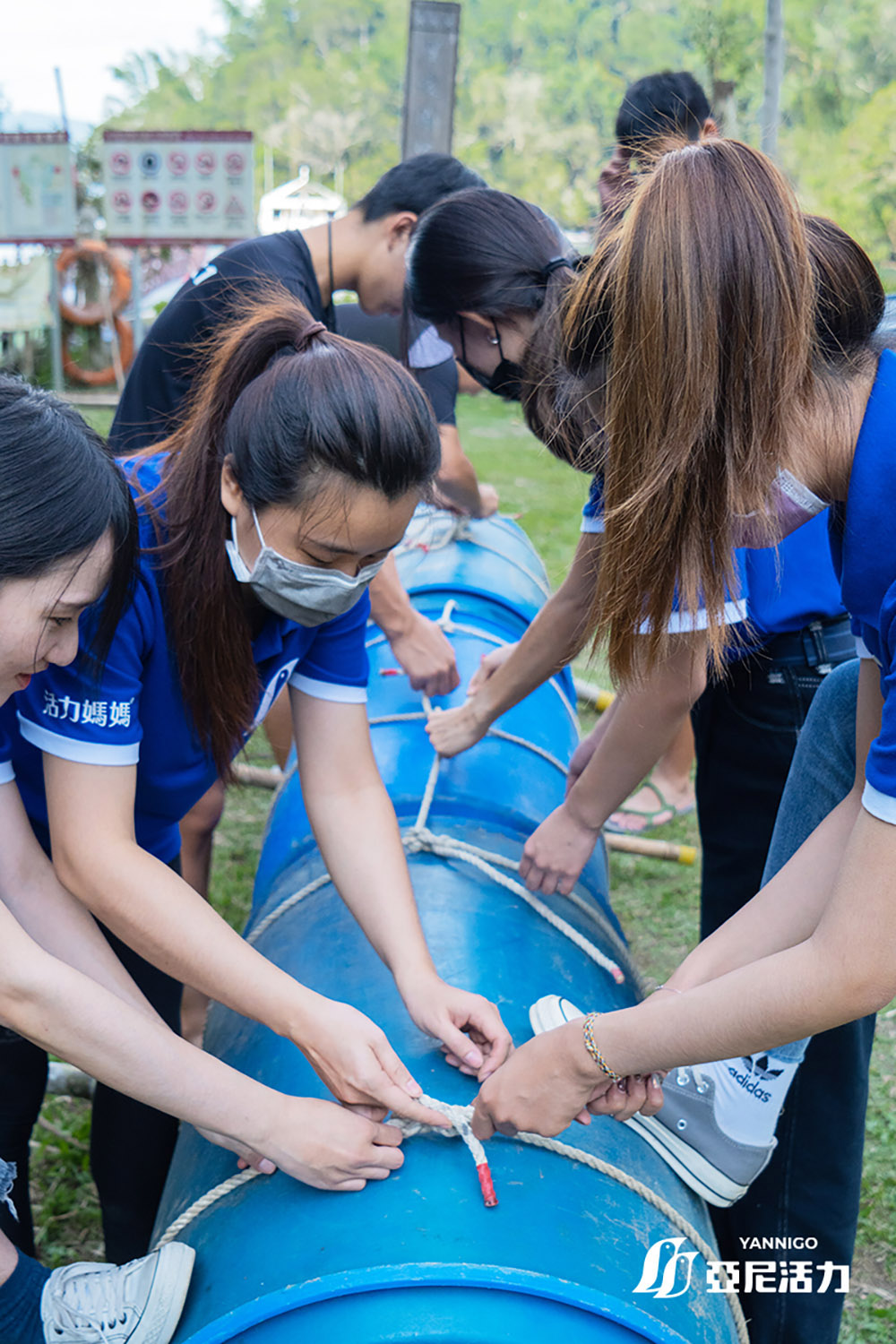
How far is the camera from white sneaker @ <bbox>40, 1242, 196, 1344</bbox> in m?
1.31

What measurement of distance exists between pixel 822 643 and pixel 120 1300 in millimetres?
1295

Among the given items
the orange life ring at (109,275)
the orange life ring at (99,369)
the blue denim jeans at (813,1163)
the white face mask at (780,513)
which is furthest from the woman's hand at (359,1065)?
the orange life ring at (99,369)

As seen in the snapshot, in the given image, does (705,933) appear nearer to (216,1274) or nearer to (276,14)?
(216,1274)

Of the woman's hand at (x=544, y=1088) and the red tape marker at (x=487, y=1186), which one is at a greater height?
the woman's hand at (x=544, y=1088)

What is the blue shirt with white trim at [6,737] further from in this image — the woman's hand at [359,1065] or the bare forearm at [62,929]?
the woman's hand at [359,1065]

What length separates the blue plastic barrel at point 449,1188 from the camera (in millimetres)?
1172

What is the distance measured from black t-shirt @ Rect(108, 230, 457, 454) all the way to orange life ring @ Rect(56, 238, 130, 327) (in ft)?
36.2

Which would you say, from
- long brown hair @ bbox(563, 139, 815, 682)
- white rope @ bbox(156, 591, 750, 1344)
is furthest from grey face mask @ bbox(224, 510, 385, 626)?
white rope @ bbox(156, 591, 750, 1344)

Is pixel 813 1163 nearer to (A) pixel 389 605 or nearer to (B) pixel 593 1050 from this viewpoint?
(B) pixel 593 1050

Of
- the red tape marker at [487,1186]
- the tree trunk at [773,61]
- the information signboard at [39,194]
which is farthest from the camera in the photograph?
the information signboard at [39,194]

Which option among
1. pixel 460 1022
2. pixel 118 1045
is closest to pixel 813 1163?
pixel 460 1022

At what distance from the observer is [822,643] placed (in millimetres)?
1787

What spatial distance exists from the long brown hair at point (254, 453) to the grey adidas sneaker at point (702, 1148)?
803mm

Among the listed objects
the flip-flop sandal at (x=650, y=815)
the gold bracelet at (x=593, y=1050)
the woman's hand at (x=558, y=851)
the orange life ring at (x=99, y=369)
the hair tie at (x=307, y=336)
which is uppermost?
the hair tie at (x=307, y=336)
